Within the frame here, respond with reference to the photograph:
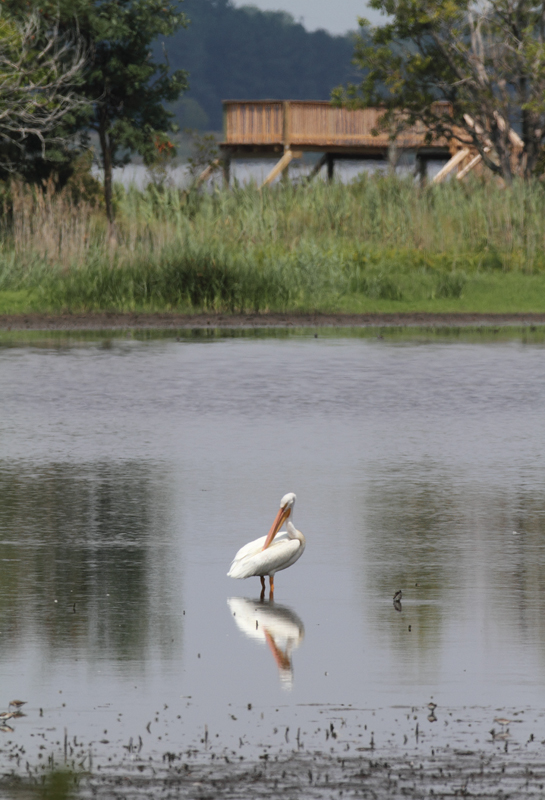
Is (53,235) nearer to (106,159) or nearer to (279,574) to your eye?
(106,159)

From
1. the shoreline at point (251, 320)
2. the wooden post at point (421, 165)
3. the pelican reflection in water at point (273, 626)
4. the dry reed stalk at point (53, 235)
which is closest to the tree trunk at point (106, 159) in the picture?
the dry reed stalk at point (53, 235)

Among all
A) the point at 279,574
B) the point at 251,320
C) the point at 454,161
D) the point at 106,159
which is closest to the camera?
the point at 279,574

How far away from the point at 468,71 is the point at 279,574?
34.5 metres

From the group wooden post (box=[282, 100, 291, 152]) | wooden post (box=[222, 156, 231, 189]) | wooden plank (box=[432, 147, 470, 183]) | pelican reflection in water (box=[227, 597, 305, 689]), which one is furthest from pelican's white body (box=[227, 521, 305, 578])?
wooden plank (box=[432, 147, 470, 183])

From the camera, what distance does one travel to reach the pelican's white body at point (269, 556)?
8.16m

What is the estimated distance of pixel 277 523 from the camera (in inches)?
328

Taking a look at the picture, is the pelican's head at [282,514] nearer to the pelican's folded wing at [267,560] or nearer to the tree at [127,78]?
the pelican's folded wing at [267,560]

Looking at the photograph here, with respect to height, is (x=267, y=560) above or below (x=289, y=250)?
below

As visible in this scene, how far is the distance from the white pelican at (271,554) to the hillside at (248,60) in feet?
378

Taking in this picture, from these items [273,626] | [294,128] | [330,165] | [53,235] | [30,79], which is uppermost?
[294,128]

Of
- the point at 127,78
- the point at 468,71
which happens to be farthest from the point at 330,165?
the point at 127,78

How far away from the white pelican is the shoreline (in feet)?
59.0

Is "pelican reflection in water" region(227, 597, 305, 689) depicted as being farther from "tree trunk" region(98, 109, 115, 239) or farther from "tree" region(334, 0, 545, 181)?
"tree" region(334, 0, 545, 181)

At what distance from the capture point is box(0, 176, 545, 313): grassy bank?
92.3ft
